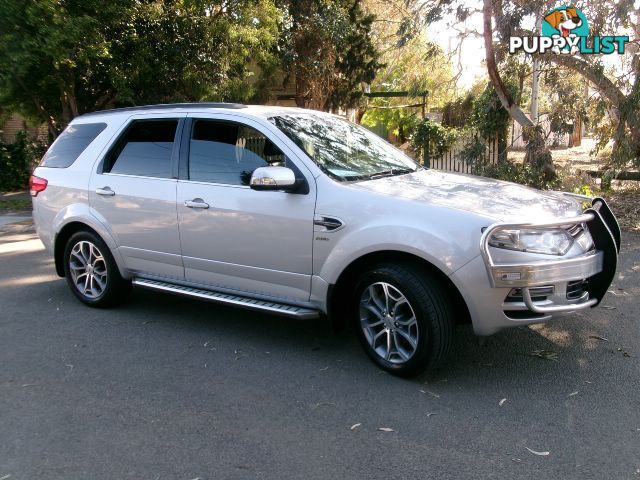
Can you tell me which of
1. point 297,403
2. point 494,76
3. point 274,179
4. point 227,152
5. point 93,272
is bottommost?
point 297,403

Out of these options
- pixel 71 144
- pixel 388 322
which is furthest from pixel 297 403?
pixel 71 144

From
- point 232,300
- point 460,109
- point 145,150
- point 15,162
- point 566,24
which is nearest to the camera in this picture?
point 232,300

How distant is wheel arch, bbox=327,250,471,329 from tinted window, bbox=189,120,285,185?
1.04m

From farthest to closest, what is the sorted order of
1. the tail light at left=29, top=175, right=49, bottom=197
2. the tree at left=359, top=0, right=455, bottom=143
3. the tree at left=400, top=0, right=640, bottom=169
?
the tree at left=359, top=0, right=455, bottom=143
the tree at left=400, top=0, right=640, bottom=169
the tail light at left=29, top=175, right=49, bottom=197

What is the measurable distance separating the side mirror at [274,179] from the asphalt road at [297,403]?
134 cm

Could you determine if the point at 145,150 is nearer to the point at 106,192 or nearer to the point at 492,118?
the point at 106,192

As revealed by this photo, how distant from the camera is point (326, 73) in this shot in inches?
591

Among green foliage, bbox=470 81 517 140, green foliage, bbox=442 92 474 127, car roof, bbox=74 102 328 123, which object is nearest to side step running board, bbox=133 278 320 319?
car roof, bbox=74 102 328 123

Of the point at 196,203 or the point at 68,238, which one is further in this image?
the point at 68,238

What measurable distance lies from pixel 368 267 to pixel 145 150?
2528 millimetres

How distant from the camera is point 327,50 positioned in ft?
48.2

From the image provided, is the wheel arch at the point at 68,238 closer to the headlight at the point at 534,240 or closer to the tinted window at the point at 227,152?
the tinted window at the point at 227,152

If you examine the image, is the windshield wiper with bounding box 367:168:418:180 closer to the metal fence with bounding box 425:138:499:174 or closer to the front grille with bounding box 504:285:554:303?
the front grille with bounding box 504:285:554:303

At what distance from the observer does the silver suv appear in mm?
3855
